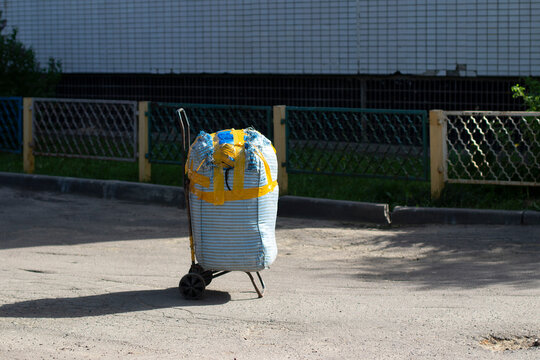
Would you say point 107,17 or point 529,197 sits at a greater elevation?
point 107,17

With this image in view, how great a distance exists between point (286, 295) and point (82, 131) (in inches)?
261

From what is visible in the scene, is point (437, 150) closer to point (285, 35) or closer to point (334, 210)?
point (334, 210)

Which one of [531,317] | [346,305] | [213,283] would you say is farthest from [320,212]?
[531,317]

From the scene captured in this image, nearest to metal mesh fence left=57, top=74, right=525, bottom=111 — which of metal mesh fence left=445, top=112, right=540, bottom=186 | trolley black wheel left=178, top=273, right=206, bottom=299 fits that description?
metal mesh fence left=445, top=112, right=540, bottom=186

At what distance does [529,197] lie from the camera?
378 inches

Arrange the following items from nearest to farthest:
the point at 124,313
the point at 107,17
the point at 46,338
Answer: the point at 46,338, the point at 124,313, the point at 107,17

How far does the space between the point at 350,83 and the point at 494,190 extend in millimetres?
4326

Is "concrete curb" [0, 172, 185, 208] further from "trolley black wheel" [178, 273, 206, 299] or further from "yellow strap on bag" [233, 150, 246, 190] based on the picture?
"yellow strap on bag" [233, 150, 246, 190]

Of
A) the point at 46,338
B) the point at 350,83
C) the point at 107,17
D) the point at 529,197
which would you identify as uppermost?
the point at 107,17

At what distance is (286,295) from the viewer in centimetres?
634

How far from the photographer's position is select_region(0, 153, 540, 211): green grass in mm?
9461

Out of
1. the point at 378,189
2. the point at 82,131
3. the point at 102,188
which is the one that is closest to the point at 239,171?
the point at 378,189

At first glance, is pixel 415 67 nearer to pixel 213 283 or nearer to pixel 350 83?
pixel 350 83

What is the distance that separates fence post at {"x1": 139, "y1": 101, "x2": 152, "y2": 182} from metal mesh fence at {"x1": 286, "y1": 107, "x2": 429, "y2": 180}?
2.03 m
